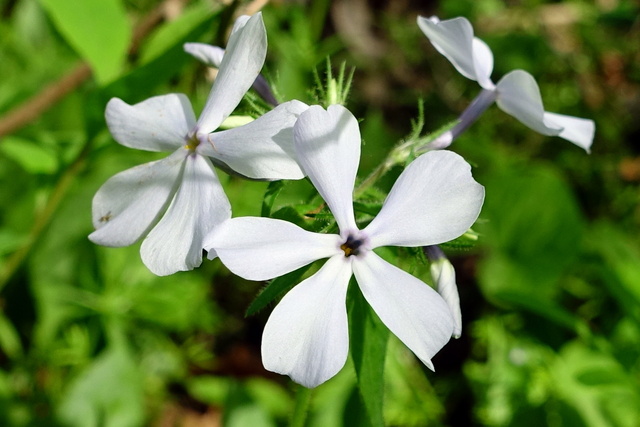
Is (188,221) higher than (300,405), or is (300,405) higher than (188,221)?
(188,221)

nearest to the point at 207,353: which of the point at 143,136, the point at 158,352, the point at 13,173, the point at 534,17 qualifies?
the point at 158,352

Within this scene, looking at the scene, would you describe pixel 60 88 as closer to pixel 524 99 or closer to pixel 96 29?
pixel 96 29

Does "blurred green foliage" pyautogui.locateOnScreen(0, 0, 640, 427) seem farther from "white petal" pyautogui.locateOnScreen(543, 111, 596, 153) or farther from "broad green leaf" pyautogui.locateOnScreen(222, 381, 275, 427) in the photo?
"white petal" pyautogui.locateOnScreen(543, 111, 596, 153)

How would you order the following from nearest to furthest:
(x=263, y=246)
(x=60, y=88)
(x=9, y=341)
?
(x=263, y=246) < (x=60, y=88) < (x=9, y=341)

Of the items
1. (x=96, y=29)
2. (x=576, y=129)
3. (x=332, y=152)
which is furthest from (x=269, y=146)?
(x=96, y=29)

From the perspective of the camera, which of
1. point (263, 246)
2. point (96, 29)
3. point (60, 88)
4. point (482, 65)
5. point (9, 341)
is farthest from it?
point (9, 341)

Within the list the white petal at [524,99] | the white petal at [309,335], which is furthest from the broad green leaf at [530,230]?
the white petal at [309,335]

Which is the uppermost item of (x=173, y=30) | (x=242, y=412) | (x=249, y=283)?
(x=173, y=30)
